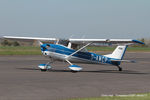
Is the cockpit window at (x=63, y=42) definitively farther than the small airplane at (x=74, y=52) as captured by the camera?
Yes

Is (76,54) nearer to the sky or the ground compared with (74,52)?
nearer to the ground

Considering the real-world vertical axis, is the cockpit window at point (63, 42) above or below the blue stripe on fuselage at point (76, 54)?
above

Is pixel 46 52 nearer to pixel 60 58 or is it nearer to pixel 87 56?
pixel 60 58

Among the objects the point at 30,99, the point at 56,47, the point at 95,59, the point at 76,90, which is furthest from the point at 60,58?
the point at 30,99

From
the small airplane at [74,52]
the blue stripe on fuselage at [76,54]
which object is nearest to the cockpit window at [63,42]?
the small airplane at [74,52]

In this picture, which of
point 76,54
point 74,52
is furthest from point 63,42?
point 76,54

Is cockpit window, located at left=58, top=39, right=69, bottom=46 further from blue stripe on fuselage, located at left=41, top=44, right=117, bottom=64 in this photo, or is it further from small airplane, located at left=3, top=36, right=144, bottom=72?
blue stripe on fuselage, located at left=41, top=44, right=117, bottom=64

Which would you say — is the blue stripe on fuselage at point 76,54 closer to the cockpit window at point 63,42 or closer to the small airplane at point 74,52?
the small airplane at point 74,52

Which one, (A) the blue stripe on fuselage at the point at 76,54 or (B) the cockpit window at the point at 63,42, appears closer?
(A) the blue stripe on fuselage at the point at 76,54

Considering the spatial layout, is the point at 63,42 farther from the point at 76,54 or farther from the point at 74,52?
the point at 76,54

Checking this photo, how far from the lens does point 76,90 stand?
11125 millimetres

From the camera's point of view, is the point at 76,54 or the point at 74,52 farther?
the point at 76,54

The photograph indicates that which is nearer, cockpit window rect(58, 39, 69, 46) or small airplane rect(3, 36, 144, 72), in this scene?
small airplane rect(3, 36, 144, 72)

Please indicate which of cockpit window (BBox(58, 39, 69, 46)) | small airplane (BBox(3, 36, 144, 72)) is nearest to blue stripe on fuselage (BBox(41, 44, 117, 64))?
small airplane (BBox(3, 36, 144, 72))
